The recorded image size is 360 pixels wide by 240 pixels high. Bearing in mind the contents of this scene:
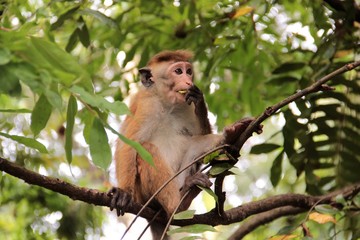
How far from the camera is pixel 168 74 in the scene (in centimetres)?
584

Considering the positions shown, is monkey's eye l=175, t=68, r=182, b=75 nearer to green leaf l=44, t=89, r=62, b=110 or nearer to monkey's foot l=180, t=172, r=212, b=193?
monkey's foot l=180, t=172, r=212, b=193

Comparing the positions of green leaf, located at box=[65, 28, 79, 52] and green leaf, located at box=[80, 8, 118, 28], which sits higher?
green leaf, located at box=[80, 8, 118, 28]

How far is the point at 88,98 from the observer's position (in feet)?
8.23

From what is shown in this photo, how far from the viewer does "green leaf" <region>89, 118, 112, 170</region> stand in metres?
2.69

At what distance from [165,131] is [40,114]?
9.55 ft

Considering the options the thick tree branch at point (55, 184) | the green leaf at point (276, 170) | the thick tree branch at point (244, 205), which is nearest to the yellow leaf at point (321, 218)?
the thick tree branch at point (244, 205)

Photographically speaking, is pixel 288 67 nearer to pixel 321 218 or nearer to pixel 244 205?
pixel 244 205

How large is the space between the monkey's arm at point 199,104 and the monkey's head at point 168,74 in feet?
1.09

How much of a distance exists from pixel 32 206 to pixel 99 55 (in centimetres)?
170

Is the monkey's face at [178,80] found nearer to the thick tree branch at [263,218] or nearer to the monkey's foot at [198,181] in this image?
the monkey's foot at [198,181]

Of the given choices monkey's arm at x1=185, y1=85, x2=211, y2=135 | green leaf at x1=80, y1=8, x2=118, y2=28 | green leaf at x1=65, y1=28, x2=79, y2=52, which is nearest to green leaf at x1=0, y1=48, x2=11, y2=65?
green leaf at x1=80, y1=8, x2=118, y2=28

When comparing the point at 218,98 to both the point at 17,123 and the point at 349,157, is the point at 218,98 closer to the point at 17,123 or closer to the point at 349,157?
the point at 349,157

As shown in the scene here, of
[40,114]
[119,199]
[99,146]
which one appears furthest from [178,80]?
[99,146]

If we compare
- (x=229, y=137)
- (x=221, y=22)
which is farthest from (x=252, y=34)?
(x=229, y=137)
